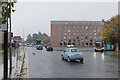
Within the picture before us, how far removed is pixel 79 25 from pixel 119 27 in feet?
250

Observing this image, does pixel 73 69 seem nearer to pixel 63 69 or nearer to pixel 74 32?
pixel 63 69

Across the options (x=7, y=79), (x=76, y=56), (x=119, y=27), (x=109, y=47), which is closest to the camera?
(x=7, y=79)

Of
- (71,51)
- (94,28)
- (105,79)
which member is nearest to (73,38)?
(94,28)

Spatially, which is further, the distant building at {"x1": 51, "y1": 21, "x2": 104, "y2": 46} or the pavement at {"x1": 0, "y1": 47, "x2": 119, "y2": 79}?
the distant building at {"x1": 51, "y1": 21, "x2": 104, "y2": 46}

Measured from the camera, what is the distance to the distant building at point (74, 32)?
11774 cm

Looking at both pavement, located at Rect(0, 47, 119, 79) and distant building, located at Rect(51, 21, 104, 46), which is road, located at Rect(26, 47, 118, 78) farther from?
distant building, located at Rect(51, 21, 104, 46)

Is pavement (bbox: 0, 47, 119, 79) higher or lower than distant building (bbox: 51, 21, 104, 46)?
lower

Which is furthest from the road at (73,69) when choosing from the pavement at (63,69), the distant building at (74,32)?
the distant building at (74,32)

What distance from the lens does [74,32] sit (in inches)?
4719

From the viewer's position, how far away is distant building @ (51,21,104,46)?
117744 millimetres

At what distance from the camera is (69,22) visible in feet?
393

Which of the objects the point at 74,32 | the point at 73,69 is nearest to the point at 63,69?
the point at 73,69

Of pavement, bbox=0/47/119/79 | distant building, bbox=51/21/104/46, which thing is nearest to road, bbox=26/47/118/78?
pavement, bbox=0/47/119/79

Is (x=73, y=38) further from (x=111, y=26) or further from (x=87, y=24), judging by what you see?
(x=111, y=26)
